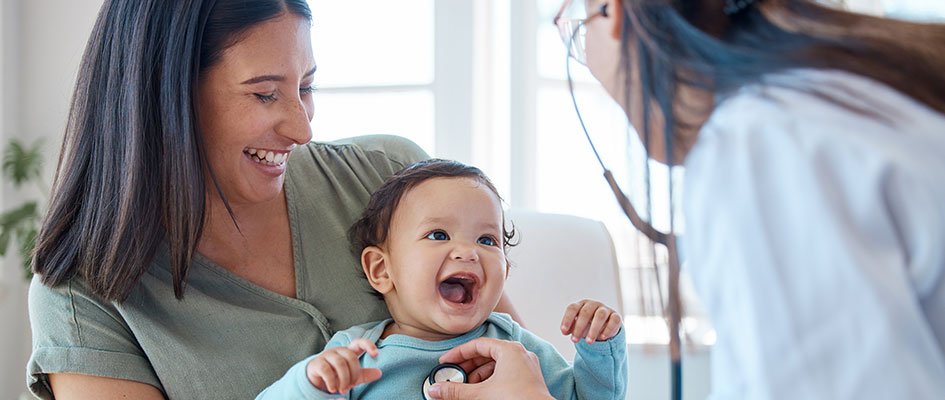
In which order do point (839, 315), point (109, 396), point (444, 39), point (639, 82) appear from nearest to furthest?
point (839, 315)
point (639, 82)
point (109, 396)
point (444, 39)

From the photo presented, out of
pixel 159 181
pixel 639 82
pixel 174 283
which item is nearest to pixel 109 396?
pixel 174 283

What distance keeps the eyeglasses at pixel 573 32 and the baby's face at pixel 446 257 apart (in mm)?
348

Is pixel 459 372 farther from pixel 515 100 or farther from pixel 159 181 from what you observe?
pixel 515 100

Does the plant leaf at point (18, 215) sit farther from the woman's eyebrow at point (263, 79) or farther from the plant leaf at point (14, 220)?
the woman's eyebrow at point (263, 79)

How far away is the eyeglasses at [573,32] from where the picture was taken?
1.19 m

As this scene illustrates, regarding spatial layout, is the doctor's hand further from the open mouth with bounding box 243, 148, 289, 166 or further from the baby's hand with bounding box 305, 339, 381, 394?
the open mouth with bounding box 243, 148, 289, 166

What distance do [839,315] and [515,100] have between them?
2728 millimetres

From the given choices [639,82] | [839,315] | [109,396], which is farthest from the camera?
[109,396]

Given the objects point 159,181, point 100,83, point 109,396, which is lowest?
point 109,396

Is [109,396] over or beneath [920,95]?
beneath

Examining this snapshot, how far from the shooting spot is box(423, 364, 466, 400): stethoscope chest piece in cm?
142

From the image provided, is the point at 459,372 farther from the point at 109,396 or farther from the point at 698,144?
the point at 698,144

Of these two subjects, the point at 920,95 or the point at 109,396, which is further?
the point at 109,396

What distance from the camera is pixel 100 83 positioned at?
4.84ft
